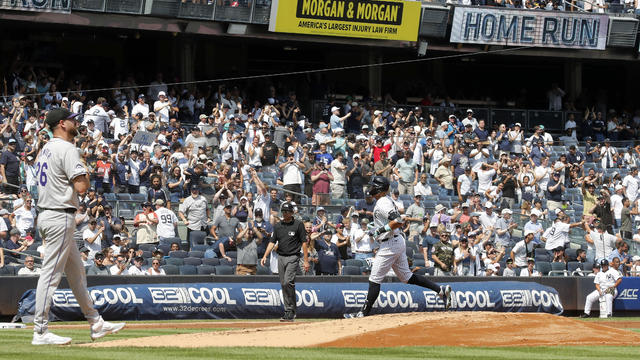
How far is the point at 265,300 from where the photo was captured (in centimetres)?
1880

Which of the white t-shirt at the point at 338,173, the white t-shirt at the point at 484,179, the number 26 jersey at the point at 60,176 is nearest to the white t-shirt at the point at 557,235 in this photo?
the white t-shirt at the point at 484,179

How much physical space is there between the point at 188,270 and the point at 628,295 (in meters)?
9.71

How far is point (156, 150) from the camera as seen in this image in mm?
22812

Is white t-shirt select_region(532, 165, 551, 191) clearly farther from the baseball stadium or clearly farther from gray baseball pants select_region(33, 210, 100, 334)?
gray baseball pants select_region(33, 210, 100, 334)

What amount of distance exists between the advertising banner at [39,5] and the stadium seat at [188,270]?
1135 centimetres

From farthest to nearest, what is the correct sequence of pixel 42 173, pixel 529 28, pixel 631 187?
pixel 529 28, pixel 631 187, pixel 42 173

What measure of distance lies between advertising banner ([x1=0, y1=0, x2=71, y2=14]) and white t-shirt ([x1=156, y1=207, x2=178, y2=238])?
998 cm

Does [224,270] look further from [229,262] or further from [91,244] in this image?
[91,244]

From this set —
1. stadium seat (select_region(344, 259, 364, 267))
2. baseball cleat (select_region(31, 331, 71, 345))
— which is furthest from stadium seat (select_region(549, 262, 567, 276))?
baseball cleat (select_region(31, 331, 71, 345))

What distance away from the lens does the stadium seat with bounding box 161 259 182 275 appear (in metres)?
19.3

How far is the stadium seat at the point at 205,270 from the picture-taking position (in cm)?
1975

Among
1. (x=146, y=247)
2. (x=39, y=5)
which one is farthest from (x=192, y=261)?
(x=39, y=5)

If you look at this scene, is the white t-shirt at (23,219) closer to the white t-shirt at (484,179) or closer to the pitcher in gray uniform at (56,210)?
the pitcher in gray uniform at (56,210)

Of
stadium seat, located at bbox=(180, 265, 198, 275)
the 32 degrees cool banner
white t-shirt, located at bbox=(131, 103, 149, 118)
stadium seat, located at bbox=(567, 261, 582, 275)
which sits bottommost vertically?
stadium seat, located at bbox=(180, 265, 198, 275)
